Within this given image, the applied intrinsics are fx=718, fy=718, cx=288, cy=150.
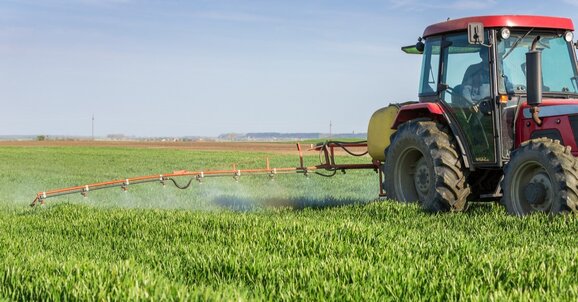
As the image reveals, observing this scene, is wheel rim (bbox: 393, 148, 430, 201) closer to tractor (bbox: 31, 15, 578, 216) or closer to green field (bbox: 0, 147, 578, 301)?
tractor (bbox: 31, 15, 578, 216)

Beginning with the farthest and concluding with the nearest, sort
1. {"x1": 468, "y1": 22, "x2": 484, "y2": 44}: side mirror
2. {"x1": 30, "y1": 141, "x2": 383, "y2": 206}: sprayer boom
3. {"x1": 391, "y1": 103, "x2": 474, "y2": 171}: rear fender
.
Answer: {"x1": 30, "y1": 141, "x2": 383, "y2": 206}: sprayer boom < {"x1": 391, "y1": 103, "x2": 474, "y2": 171}: rear fender < {"x1": 468, "y1": 22, "x2": 484, "y2": 44}: side mirror

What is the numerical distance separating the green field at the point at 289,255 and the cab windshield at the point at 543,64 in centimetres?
168

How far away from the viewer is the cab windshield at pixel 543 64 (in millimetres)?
9133

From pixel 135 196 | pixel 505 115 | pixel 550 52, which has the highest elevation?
pixel 550 52

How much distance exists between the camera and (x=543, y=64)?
9.32 meters

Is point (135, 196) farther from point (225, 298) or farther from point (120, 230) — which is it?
point (225, 298)

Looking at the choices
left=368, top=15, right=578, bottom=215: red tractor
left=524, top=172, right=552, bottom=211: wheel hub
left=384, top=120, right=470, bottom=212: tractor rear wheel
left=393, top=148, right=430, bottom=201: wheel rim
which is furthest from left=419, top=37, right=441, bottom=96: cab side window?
left=524, top=172, right=552, bottom=211: wheel hub

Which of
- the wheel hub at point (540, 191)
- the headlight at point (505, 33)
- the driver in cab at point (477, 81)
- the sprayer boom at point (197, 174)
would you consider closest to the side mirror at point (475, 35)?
the headlight at point (505, 33)

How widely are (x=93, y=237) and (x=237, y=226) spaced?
1658 mm

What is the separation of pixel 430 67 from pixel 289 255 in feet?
16.3

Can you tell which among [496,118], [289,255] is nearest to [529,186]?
[496,118]

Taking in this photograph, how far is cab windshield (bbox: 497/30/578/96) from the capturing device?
9.13 meters

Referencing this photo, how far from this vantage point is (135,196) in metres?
16.4

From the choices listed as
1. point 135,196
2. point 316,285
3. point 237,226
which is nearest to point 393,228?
point 237,226
